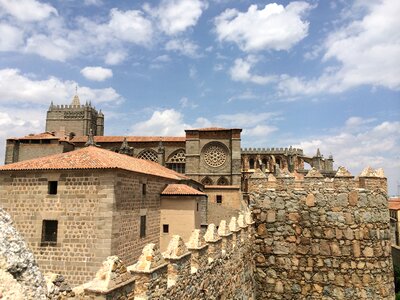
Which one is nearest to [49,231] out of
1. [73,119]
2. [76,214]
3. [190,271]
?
[76,214]

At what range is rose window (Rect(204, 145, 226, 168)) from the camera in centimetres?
3588

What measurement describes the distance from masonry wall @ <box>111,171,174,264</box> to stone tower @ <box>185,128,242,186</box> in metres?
18.3

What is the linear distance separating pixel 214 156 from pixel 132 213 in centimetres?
2219

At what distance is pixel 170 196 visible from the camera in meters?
18.0

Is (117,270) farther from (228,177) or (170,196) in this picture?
(228,177)

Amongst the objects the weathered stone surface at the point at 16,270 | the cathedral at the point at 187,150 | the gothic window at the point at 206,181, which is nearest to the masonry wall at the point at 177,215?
the cathedral at the point at 187,150

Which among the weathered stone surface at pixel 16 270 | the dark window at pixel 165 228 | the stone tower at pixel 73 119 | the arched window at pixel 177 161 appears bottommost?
the dark window at pixel 165 228

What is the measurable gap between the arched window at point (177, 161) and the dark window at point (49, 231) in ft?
82.0

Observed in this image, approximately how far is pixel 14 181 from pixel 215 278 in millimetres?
10898

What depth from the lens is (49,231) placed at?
13289 millimetres

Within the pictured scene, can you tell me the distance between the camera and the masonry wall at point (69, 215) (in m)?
12.5

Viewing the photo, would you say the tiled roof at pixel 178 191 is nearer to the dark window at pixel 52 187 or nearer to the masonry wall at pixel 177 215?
the masonry wall at pixel 177 215

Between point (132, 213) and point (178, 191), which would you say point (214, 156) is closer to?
point (178, 191)

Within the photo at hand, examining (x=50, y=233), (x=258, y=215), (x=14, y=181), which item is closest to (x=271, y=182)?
(x=258, y=215)
